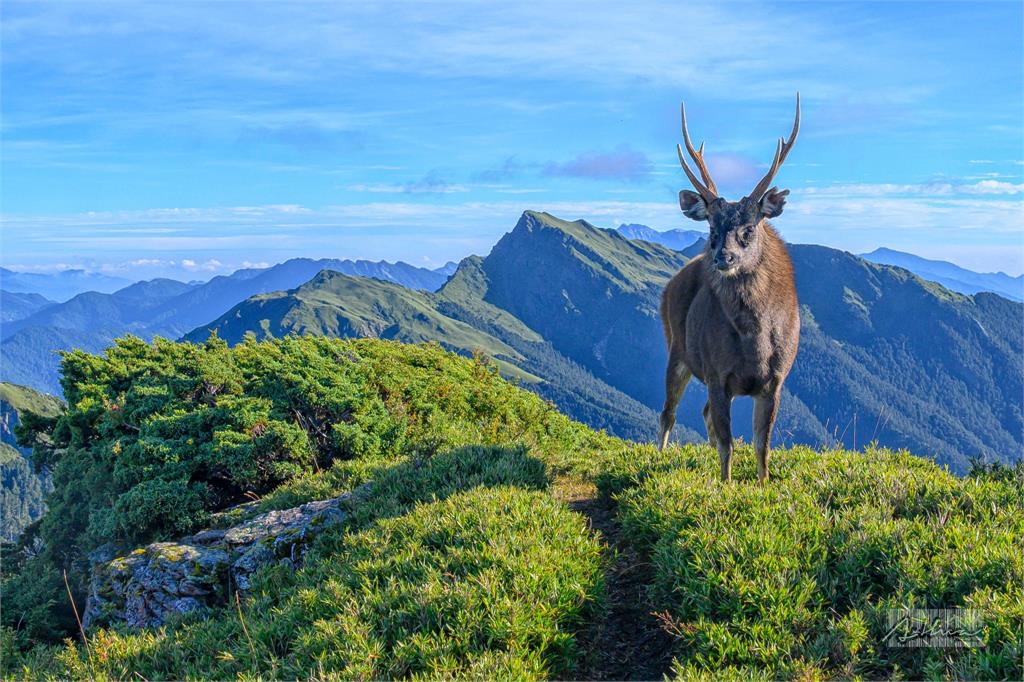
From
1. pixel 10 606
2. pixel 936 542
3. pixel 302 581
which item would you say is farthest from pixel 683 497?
pixel 10 606

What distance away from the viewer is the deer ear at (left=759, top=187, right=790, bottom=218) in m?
9.00

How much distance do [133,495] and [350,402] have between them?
5.01 metres

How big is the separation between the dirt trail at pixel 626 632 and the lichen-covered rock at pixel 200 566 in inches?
185

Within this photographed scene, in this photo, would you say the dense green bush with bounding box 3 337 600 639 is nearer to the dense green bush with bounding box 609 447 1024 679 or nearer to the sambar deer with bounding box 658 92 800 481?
the sambar deer with bounding box 658 92 800 481

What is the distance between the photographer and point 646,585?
7488 mm

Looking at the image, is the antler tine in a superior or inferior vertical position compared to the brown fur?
superior

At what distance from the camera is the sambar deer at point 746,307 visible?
897 centimetres

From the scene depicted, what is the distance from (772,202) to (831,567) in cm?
470

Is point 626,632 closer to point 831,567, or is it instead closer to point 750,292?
point 831,567

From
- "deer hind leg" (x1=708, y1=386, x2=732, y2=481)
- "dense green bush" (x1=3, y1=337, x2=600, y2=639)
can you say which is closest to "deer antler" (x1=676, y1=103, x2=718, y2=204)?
"deer hind leg" (x1=708, y1=386, x2=732, y2=481)

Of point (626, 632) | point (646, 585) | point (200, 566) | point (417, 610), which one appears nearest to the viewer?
point (417, 610)

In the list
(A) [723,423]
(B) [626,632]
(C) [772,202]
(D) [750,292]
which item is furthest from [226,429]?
(C) [772,202]

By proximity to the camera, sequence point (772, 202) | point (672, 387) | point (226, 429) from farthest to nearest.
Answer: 1. point (226, 429)
2. point (672, 387)
3. point (772, 202)

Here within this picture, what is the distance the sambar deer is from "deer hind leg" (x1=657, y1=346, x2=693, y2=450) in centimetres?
194
